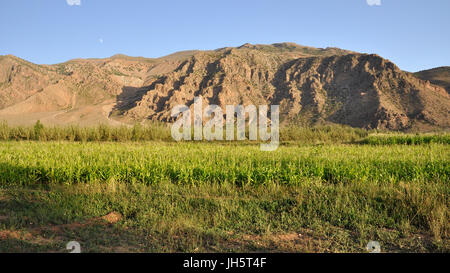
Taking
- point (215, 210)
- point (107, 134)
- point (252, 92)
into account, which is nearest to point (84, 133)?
point (107, 134)

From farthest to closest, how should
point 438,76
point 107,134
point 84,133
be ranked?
1. point 438,76
2. point 107,134
3. point 84,133

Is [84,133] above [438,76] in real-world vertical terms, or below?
below

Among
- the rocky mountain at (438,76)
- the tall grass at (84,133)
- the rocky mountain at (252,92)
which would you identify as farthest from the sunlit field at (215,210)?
the rocky mountain at (438,76)

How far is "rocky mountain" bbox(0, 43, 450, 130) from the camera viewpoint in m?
57.6

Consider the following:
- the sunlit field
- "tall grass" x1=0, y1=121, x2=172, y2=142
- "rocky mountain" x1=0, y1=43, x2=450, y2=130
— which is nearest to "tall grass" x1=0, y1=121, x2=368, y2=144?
"tall grass" x1=0, y1=121, x2=172, y2=142

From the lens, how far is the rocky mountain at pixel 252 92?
57.6 m

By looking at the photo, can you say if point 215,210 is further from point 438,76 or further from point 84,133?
point 438,76

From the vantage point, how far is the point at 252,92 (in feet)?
236

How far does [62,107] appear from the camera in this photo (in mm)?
73250

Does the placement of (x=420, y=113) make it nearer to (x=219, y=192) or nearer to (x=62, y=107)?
(x=219, y=192)

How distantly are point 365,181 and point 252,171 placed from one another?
3.00 metres

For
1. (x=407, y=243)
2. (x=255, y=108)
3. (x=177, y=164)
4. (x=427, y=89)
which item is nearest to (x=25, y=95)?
(x=255, y=108)

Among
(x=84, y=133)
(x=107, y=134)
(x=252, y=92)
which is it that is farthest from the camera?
(x=252, y=92)

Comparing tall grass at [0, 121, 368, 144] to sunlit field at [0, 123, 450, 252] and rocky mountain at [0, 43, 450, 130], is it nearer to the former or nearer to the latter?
sunlit field at [0, 123, 450, 252]
